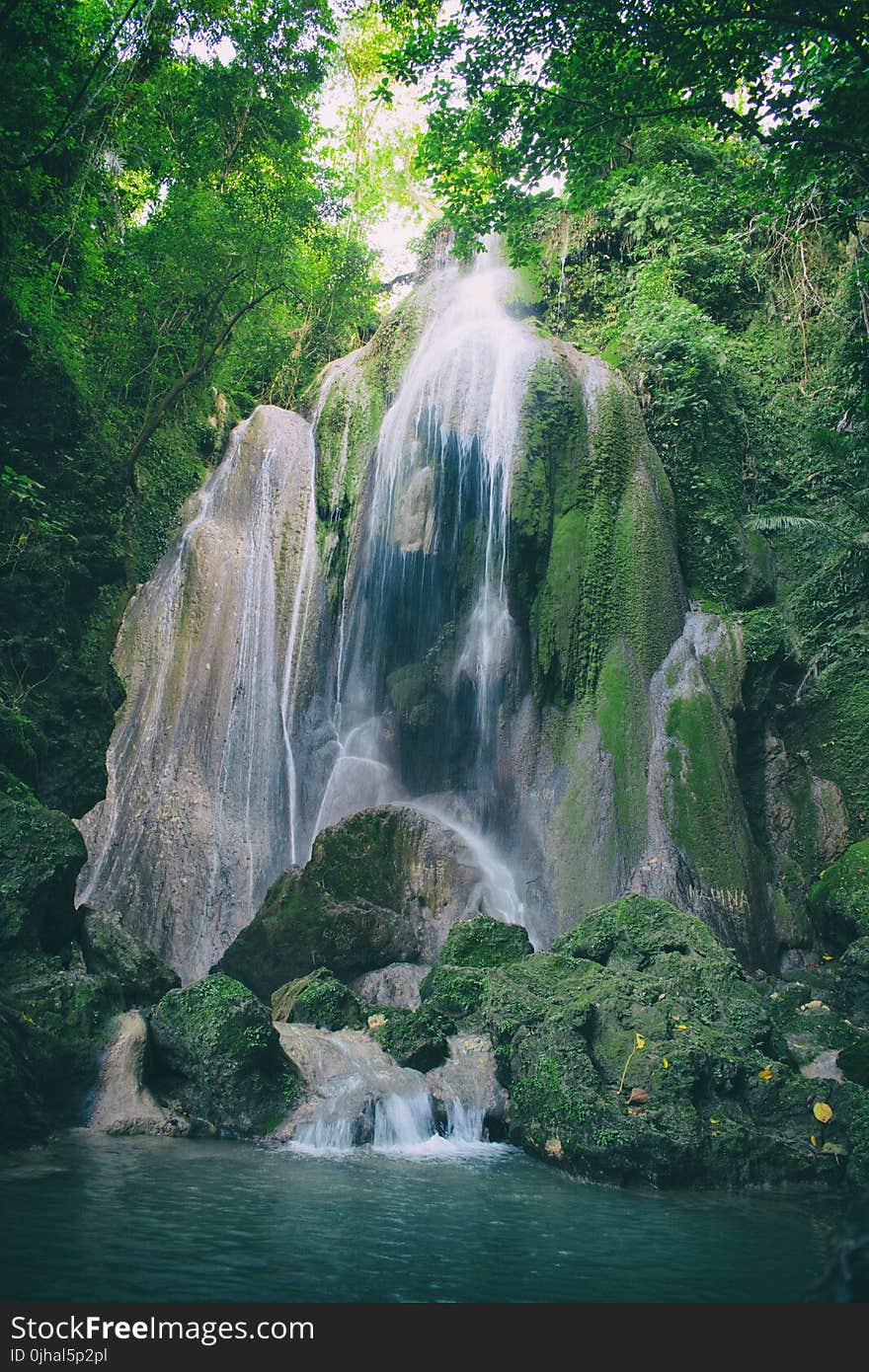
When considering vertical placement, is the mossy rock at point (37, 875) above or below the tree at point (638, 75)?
below

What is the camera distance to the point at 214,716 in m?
14.3

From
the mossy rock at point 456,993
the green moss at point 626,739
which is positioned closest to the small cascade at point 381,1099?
the mossy rock at point 456,993

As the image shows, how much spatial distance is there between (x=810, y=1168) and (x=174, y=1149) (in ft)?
14.5

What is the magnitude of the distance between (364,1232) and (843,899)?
323 inches

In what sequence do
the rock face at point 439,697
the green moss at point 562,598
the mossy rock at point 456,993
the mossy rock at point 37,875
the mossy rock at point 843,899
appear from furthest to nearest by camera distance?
the green moss at point 562,598
the rock face at point 439,697
the mossy rock at point 843,899
the mossy rock at point 456,993
the mossy rock at point 37,875

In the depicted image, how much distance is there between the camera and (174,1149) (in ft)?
19.3

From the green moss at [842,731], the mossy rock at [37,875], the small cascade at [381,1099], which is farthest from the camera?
the green moss at [842,731]

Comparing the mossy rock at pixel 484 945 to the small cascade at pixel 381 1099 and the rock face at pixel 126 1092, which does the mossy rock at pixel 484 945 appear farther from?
the rock face at pixel 126 1092

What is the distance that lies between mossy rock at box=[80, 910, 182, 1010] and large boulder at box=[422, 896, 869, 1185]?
8.95ft

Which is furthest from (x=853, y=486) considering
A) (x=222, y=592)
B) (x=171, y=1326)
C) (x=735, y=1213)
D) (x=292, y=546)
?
(x=171, y=1326)

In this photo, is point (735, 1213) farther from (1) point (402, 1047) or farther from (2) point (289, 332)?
(2) point (289, 332)

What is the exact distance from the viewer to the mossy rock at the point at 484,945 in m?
9.34

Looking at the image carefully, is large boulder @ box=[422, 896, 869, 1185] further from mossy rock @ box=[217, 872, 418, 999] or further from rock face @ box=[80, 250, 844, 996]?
rock face @ box=[80, 250, 844, 996]

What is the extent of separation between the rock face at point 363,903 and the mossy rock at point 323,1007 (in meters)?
1.34
